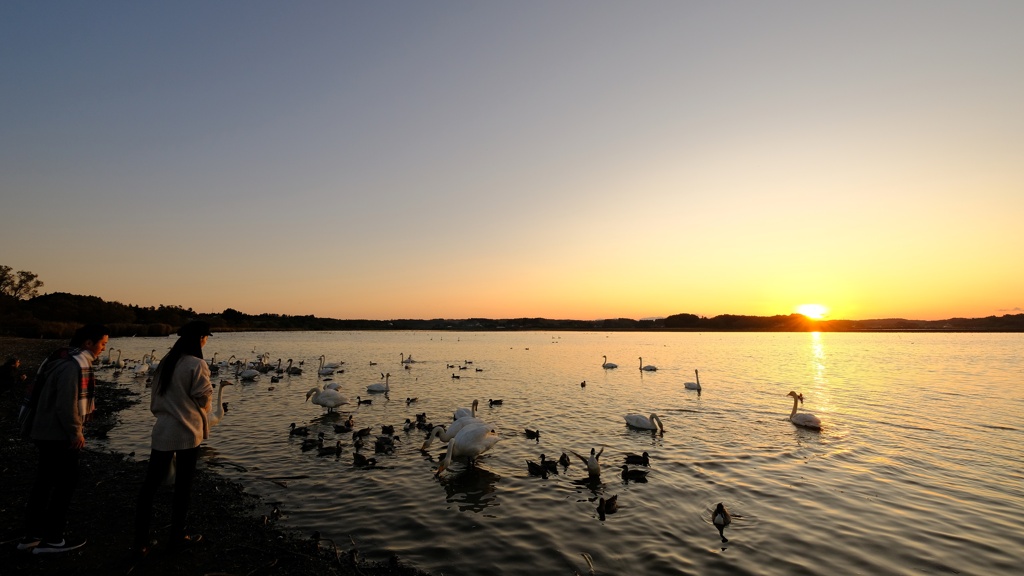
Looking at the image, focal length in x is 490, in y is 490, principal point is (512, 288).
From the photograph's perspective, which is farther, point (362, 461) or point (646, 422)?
point (646, 422)

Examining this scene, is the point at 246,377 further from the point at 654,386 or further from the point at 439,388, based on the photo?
the point at 654,386

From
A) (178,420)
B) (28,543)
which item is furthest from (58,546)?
(178,420)

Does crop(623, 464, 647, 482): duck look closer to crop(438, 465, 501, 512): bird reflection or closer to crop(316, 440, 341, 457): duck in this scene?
crop(438, 465, 501, 512): bird reflection

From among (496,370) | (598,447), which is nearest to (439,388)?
(496,370)

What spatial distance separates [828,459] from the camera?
1327cm

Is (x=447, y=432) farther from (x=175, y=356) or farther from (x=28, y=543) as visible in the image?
(x=28, y=543)

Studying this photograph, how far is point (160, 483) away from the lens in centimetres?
610

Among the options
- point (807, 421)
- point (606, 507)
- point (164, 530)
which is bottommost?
point (606, 507)

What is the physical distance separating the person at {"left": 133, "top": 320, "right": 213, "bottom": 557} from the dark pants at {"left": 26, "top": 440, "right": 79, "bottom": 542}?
2.99 feet

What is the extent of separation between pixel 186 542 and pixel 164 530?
37.6 inches

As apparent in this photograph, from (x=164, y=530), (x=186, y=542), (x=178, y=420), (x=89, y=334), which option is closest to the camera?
(x=178, y=420)

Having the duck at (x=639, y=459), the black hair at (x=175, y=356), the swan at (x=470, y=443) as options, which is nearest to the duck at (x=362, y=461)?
the swan at (x=470, y=443)

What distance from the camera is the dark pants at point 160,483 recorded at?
600 cm

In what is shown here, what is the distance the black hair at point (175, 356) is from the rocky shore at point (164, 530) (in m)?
2.20
